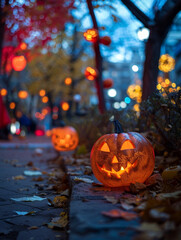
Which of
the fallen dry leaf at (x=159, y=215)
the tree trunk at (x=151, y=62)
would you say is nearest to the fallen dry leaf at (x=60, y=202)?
the fallen dry leaf at (x=159, y=215)

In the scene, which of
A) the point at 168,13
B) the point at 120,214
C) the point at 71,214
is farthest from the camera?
the point at 168,13

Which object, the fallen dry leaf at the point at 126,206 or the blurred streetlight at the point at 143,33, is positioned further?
the blurred streetlight at the point at 143,33

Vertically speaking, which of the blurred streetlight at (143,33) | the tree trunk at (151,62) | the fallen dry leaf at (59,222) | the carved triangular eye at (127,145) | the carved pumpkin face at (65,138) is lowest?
the carved pumpkin face at (65,138)

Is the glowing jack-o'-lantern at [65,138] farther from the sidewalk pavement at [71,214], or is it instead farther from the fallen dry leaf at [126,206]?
the fallen dry leaf at [126,206]

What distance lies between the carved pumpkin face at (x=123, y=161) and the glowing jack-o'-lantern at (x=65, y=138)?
5103mm

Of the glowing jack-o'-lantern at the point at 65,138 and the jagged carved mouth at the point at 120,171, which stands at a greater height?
the jagged carved mouth at the point at 120,171

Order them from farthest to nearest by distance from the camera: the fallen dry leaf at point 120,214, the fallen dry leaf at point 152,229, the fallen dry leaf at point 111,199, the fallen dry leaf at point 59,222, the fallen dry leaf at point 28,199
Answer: the fallen dry leaf at point 28,199
the fallen dry leaf at point 59,222
the fallen dry leaf at point 111,199
the fallen dry leaf at point 120,214
the fallen dry leaf at point 152,229

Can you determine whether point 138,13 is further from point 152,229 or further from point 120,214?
point 152,229

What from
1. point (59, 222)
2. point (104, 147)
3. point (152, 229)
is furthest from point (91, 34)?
point (152, 229)

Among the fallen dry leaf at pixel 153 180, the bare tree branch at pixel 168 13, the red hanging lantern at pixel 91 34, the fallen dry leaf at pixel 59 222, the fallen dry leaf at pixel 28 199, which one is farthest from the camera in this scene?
the red hanging lantern at pixel 91 34

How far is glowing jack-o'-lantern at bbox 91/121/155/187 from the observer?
3.16 m

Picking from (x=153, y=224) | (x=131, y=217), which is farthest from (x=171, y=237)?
(x=131, y=217)

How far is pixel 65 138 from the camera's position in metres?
8.38

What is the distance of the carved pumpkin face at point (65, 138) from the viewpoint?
838 centimetres
